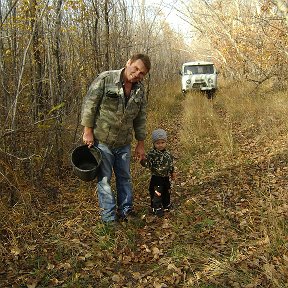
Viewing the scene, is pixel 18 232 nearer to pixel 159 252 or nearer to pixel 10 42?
pixel 159 252

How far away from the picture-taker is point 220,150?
6.98 metres

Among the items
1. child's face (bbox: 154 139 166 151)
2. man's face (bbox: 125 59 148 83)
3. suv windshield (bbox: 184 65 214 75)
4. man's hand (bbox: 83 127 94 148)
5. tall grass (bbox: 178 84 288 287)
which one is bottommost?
tall grass (bbox: 178 84 288 287)

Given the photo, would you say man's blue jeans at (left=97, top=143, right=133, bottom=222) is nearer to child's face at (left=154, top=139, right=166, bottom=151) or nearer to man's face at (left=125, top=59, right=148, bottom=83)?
child's face at (left=154, top=139, right=166, bottom=151)

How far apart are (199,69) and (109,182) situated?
13584 millimetres

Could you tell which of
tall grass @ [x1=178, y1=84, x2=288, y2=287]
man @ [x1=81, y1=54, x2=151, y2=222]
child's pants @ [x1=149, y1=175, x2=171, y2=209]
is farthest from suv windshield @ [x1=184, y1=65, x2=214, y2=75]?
man @ [x1=81, y1=54, x2=151, y2=222]

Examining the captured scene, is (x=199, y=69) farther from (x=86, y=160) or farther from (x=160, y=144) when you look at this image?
(x=86, y=160)

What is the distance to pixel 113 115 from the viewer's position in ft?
12.2

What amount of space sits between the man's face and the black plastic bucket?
33.5 inches

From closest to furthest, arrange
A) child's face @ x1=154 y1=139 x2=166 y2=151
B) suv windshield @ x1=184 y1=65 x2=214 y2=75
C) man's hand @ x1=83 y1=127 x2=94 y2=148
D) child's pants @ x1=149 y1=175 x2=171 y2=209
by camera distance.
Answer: man's hand @ x1=83 y1=127 x2=94 y2=148
child's face @ x1=154 y1=139 x2=166 y2=151
child's pants @ x1=149 y1=175 x2=171 y2=209
suv windshield @ x1=184 y1=65 x2=214 y2=75

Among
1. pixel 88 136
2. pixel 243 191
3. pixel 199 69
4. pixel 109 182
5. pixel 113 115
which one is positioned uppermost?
pixel 199 69

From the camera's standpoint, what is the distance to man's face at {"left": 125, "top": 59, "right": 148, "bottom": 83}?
3520 mm

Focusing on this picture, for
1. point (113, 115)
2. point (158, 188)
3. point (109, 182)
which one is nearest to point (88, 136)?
point (113, 115)

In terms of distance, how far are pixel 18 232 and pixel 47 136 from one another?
68.5 inches

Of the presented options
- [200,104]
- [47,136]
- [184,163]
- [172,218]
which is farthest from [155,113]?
[172,218]
